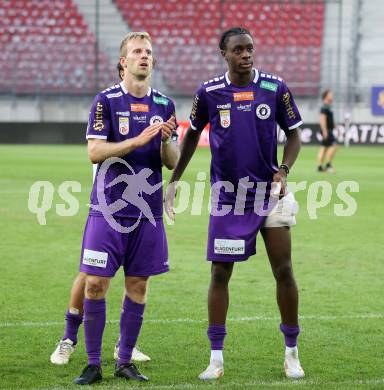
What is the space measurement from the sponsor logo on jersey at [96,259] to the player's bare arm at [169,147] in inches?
26.7

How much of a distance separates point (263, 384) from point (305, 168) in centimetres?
1810

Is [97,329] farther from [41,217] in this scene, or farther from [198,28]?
[198,28]

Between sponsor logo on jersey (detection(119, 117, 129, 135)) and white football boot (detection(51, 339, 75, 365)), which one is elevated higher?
sponsor logo on jersey (detection(119, 117, 129, 135))

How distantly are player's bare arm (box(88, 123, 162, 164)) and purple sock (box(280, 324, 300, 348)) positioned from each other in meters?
1.43

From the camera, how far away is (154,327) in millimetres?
7160

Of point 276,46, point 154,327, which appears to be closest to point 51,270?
point 154,327

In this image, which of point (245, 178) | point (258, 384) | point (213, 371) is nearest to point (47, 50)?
point (245, 178)

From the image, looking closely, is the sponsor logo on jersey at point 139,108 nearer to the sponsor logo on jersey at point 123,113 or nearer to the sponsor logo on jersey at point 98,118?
the sponsor logo on jersey at point 123,113

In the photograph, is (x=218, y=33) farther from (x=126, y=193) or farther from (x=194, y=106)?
(x=126, y=193)

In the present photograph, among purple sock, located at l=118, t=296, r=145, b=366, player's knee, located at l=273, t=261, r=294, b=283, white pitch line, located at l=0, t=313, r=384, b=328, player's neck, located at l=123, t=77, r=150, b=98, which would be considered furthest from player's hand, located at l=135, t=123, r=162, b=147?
white pitch line, located at l=0, t=313, r=384, b=328

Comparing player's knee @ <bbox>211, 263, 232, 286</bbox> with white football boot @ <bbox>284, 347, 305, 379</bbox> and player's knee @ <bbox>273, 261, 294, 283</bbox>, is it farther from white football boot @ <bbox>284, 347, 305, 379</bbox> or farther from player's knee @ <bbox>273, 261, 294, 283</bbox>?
white football boot @ <bbox>284, 347, 305, 379</bbox>

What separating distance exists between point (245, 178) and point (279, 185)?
0.22 metres

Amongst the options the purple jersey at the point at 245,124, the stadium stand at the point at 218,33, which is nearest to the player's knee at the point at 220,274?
the purple jersey at the point at 245,124

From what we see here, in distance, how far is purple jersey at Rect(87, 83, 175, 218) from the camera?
5.56 meters
